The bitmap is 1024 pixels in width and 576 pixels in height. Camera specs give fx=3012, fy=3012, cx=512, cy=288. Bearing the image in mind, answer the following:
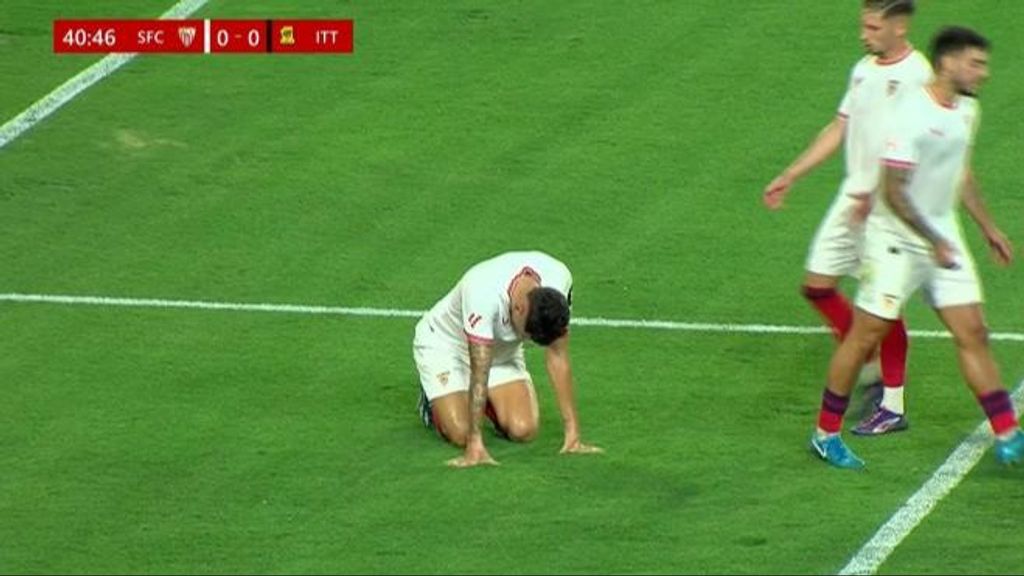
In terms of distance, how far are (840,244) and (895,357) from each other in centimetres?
61

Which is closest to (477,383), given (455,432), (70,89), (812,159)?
(455,432)

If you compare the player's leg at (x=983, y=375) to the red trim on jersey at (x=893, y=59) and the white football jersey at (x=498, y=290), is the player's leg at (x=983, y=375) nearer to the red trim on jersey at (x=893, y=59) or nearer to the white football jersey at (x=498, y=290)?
the red trim on jersey at (x=893, y=59)

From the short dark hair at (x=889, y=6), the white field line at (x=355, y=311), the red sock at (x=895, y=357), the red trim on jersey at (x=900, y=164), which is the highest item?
the short dark hair at (x=889, y=6)

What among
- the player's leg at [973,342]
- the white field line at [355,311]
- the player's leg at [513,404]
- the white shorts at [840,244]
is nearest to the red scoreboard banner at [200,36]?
the white field line at [355,311]

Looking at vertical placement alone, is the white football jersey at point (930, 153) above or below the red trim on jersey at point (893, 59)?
below

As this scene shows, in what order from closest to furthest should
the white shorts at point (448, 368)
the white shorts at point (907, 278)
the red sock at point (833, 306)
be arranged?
1. the white shorts at point (907, 278)
2. the white shorts at point (448, 368)
3. the red sock at point (833, 306)

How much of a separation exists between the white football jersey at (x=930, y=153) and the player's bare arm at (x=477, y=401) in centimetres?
197

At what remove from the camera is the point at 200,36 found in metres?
21.4

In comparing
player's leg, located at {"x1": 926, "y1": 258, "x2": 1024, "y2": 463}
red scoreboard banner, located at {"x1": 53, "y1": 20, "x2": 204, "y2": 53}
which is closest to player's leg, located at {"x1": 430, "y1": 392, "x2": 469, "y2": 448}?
player's leg, located at {"x1": 926, "y1": 258, "x2": 1024, "y2": 463}

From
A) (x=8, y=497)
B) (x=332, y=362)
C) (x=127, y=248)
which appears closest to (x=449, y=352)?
(x=332, y=362)

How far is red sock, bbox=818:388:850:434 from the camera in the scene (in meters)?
14.1

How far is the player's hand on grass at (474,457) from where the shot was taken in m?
14.2

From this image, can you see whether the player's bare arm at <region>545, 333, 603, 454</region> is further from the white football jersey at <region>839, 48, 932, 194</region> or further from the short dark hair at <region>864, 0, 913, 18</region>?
the short dark hair at <region>864, 0, 913, 18</region>

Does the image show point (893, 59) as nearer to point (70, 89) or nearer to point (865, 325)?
point (865, 325)
